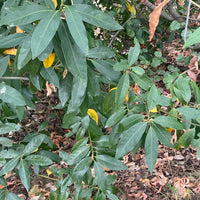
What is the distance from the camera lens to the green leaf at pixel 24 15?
0.65m

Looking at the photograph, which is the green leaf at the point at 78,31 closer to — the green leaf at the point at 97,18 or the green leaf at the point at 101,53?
the green leaf at the point at 97,18

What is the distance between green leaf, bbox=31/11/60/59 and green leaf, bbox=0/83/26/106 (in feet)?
0.69

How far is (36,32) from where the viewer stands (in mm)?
654

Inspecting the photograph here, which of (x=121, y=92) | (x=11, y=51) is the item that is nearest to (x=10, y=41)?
(x=11, y=51)

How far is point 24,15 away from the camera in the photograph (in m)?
0.66

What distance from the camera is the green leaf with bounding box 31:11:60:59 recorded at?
0.64 m

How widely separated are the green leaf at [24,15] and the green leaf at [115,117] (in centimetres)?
43

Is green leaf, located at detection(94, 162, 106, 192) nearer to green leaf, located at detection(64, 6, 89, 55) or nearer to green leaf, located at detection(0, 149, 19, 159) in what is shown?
green leaf, located at detection(0, 149, 19, 159)

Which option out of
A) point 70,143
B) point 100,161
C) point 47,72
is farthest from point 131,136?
point 70,143

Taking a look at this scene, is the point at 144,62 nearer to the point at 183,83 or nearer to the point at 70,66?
the point at 183,83

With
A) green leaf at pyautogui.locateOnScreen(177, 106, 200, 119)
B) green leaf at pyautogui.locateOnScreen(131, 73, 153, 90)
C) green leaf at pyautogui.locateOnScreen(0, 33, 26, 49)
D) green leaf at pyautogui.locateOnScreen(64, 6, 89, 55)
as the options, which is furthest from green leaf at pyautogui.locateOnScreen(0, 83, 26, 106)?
green leaf at pyautogui.locateOnScreen(177, 106, 200, 119)

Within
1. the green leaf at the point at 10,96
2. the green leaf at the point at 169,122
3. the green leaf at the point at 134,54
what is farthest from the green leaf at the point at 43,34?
the green leaf at the point at 169,122

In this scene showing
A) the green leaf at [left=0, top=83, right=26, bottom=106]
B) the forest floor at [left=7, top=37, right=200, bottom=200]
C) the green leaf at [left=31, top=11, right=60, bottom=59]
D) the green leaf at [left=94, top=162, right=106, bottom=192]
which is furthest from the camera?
the forest floor at [left=7, top=37, right=200, bottom=200]

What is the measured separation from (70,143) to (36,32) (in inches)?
77.9
